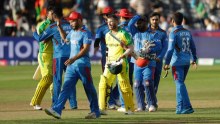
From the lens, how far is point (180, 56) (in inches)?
727

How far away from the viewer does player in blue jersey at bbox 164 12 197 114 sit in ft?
60.1

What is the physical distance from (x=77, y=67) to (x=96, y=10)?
2970 centimetres

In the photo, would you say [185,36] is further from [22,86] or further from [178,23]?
[22,86]

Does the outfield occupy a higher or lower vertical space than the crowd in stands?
lower

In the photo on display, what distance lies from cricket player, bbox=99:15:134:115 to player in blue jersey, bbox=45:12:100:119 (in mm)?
832

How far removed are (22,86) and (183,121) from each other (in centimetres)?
1088

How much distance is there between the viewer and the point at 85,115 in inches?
712

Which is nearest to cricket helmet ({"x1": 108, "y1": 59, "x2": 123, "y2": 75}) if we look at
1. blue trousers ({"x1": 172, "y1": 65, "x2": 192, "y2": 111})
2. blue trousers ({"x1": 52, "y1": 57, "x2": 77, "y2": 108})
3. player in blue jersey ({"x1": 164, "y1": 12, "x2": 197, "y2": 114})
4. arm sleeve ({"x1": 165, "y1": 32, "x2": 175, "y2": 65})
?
arm sleeve ({"x1": 165, "y1": 32, "x2": 175, "y2": 65})

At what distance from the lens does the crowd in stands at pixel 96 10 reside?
42656 millimetres

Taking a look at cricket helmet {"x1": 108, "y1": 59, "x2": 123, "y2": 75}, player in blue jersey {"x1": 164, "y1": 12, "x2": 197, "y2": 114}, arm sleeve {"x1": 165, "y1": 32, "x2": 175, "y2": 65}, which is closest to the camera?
cricket helmet {"x1": 108, "y1": 59, "x2": 123, "y2": 75}

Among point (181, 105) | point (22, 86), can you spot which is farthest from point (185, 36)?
point (22, 86)

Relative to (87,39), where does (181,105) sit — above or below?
below

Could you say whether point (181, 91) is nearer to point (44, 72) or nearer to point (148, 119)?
point (148, 119)

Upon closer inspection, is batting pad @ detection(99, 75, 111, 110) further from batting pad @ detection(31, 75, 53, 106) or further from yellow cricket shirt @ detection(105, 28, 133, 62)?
batting pad @ detection(31, 75, 53, 106)
